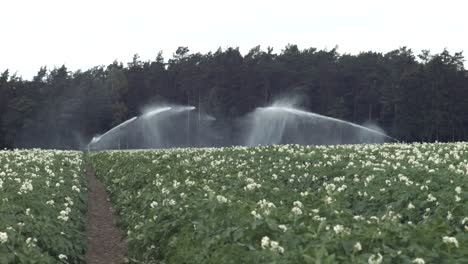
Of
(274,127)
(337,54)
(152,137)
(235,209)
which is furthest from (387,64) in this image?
(235,209)

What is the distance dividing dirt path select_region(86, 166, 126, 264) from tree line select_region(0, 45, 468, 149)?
8089 centimetres

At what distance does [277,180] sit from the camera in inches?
624

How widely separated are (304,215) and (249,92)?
10335 cm

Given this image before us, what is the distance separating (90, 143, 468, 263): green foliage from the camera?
605 cm

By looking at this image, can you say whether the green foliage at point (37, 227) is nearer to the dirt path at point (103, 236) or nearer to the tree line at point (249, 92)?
the dirt path at point (103, 236)

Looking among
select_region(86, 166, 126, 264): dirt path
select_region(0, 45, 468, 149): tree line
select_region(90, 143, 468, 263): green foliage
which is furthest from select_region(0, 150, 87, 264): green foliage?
select_region(0, 45, 468, 149): tree line

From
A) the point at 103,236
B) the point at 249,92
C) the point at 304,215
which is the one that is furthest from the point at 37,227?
the point at 249,92

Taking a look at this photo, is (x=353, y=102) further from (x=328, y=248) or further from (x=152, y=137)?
(x=328, y=248)

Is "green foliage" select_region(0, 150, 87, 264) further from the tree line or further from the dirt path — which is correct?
the tree line

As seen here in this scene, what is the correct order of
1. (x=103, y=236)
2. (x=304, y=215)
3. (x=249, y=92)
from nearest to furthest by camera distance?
(x=304, y=215), (x=103, y=236), (x=249, y=92)

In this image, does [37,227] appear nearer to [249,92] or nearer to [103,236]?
[103,236]

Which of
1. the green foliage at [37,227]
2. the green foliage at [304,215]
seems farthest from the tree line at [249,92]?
the green foliage at [37,227]

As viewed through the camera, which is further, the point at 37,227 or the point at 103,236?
the point at 103,236

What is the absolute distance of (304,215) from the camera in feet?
25.9
